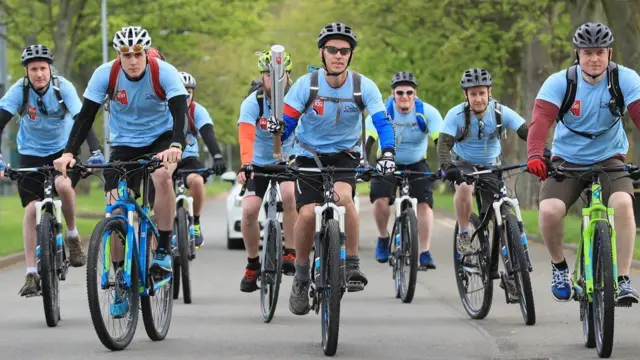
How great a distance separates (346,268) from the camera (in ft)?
33.6

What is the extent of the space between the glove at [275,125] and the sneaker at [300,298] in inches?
41.5

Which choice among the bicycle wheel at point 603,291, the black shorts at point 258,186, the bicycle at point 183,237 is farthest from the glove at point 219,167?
the bicycle wheel at point 603,291

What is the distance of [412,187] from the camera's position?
15.0m

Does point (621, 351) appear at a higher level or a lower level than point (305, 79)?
lower

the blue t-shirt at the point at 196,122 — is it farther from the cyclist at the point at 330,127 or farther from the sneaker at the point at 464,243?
the cyclist at the point at 330,127

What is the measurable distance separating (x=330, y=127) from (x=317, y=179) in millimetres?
482

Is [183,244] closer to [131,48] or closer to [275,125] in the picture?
[275,125]

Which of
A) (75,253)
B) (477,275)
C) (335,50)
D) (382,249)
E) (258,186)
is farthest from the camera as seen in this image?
(382,249)

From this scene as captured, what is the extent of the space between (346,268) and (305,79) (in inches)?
51.8

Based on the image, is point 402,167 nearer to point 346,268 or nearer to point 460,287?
point 460,287

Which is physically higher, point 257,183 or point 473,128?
point 473,128

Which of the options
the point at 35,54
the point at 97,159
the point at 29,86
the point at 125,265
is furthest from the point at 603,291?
the point at 29,86

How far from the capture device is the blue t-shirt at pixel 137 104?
10.2 meters

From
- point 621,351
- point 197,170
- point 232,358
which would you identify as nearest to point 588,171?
point 621,351
